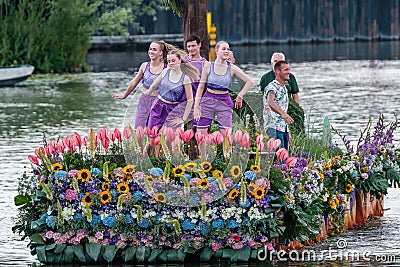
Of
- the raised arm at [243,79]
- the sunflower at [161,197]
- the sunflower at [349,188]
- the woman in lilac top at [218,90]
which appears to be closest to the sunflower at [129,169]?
the sunflower at [161,197]

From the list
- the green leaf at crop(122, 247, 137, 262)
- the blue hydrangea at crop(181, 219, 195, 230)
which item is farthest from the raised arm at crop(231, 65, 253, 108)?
the green leaf at crop(122, 247, 137, 262)

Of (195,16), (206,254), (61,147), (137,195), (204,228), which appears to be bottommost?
(206,254)

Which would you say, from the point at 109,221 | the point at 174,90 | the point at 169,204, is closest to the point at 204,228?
the point at 169,204

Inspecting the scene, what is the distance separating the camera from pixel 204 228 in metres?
9.56

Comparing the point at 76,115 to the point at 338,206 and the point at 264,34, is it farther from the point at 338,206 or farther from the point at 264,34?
the point at 264,34

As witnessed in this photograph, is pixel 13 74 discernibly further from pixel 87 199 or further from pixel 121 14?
pixel 87 199

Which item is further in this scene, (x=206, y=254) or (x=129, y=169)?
(x=129, y=169)

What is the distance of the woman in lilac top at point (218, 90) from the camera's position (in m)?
10.8

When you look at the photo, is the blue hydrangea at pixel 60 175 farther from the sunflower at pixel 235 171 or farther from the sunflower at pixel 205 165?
the sunflower at pixel 235 171

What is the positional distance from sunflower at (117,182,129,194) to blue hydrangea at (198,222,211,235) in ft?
2.20

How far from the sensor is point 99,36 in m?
45.2

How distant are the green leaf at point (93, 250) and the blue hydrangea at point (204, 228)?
0.84 meters

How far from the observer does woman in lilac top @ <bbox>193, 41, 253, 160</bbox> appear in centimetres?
1084

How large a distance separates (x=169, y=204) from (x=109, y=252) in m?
0.62
